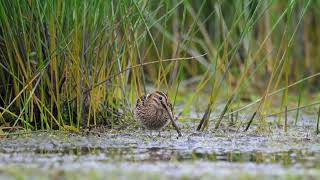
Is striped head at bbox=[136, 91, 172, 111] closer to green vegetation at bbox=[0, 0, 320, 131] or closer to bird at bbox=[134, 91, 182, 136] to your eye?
bird at bbox=[134, 91, 182, 136]

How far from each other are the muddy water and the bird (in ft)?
0.42

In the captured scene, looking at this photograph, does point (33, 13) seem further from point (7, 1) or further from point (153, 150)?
point (153, 150)

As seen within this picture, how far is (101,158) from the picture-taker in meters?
4.97

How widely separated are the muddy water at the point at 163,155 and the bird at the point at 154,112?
13 centimetres

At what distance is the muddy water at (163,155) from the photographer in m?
4.40

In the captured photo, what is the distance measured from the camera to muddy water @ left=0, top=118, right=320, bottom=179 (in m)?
4.40

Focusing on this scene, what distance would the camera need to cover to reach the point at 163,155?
519cm

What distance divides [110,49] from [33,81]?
0.69m

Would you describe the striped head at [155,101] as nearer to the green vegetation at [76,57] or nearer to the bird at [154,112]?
the bird at [154,112]

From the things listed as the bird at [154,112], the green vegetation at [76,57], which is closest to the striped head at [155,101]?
the bird at [154,112]

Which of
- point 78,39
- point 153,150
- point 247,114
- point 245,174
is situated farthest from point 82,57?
point 247,114

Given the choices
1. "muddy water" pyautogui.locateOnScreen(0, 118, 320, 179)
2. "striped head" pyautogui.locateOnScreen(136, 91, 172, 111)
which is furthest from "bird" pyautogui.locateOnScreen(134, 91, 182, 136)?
"muddy water" pyautogui.locateOnScreen(0, 118, 320, 179)

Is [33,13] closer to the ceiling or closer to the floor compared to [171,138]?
closer to the ceiling

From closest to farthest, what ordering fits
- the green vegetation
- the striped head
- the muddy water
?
the muddy water < the green vegetation < the striped head
